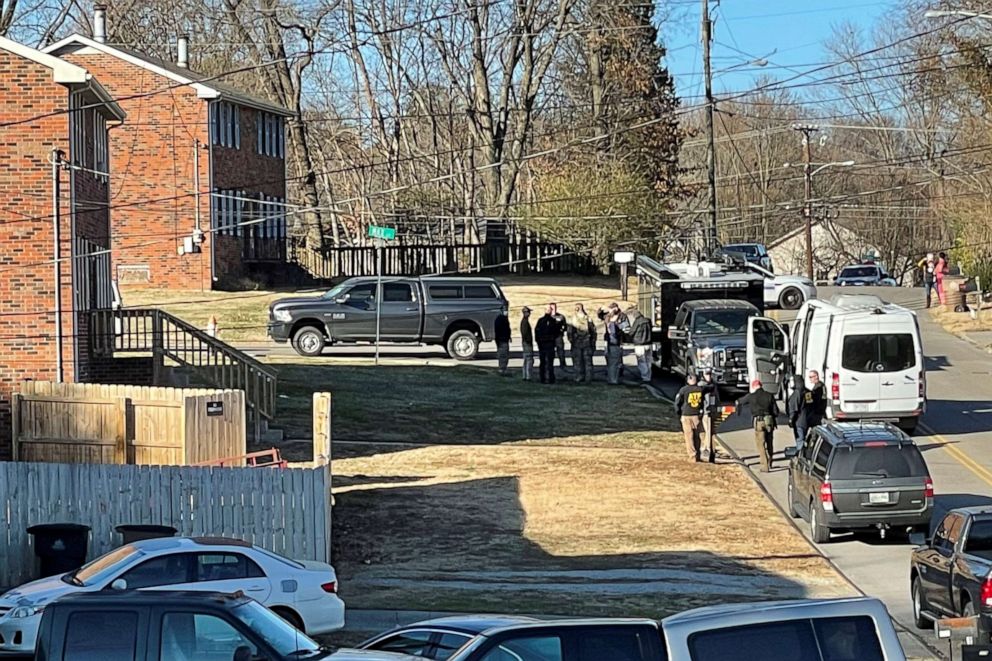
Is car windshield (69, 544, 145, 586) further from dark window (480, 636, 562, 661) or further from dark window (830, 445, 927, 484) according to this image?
dark window (830, 445, 927, 484)

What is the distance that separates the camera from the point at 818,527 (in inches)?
810

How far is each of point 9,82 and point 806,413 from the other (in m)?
15.0

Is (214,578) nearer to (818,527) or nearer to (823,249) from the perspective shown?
(818,527)

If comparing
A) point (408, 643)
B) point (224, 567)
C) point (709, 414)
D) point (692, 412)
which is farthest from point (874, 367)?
point (408, 643)

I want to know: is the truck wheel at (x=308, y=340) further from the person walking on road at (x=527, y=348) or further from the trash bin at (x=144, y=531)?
the trash bin at (x=144, y=531)

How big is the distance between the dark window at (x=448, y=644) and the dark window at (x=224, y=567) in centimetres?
563

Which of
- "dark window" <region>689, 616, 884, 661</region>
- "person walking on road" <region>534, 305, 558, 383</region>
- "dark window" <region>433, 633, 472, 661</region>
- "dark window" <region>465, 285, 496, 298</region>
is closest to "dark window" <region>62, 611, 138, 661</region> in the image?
"dark window" <region>433, 633, 472, 661</region>

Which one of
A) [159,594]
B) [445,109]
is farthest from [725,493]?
[445,109]

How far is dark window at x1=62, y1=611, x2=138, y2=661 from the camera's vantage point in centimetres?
959

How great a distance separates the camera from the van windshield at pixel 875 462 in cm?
1998

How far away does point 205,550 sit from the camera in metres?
13.9

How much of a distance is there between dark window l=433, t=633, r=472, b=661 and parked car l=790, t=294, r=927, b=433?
20.6m

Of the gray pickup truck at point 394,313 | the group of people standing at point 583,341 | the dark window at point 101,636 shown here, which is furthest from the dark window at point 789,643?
the gray pickup truck at point 394,313

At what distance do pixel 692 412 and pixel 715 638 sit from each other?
18496mm
